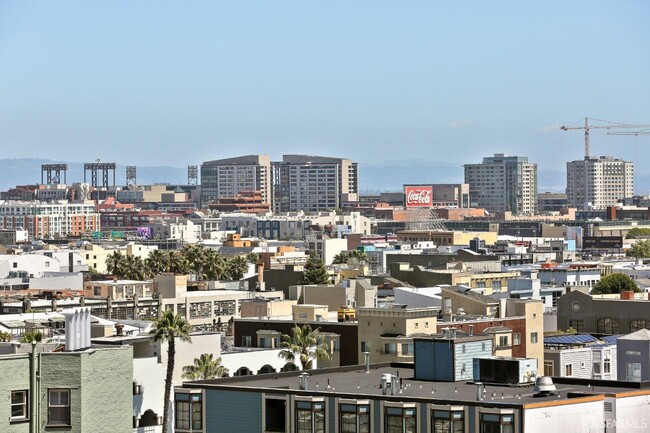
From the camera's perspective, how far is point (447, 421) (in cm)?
3781

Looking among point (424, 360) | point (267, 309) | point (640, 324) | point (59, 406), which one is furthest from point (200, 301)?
point (59, 406)

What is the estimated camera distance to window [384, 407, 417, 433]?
1517 inches

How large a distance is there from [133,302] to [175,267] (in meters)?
38.1

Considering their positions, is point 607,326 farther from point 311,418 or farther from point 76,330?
point 76,330

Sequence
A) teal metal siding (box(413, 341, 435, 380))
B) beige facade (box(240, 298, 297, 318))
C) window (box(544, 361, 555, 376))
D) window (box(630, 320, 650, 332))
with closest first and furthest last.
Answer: teal metal siding (box(413, 341, 435, 380)), window (box(544, 361, 555, 376)), window (box(630, 320, 650, 332)), beige facade (box(240, 298, 297, 318))

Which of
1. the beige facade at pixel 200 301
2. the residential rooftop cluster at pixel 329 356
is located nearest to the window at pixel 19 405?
the residential rooftop cluster at pixel 329 356

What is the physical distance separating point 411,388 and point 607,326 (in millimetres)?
44333

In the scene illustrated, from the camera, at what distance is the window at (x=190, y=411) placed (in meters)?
42.0

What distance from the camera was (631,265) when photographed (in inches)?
6112

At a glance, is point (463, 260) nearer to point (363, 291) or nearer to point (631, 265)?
point (631, 265)

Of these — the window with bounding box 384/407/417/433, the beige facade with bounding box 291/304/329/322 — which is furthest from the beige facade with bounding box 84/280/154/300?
the window with bounding box 384/407/417/433

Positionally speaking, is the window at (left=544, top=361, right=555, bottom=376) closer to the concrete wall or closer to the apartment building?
the apartment building

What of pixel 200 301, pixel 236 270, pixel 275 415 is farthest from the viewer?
pixel 236 270

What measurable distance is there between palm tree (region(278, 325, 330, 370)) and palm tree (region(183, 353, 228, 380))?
11.6 ft
